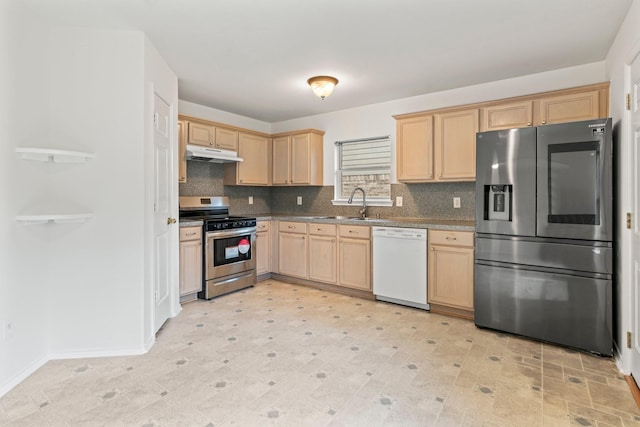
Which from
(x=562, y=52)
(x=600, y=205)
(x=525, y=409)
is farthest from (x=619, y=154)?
(x=525, y=409)

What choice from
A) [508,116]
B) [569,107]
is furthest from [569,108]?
[508,116]

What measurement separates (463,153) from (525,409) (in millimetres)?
2474

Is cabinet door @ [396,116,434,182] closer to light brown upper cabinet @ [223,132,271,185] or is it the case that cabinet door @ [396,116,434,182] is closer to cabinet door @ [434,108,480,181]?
cabinet door @ [434,108,480,181]

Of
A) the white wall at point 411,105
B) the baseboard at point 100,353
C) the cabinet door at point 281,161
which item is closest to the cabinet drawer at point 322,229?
the white wall at point 411,105

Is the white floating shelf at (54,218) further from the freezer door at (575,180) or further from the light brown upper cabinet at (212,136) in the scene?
the freezer door at (575,180)

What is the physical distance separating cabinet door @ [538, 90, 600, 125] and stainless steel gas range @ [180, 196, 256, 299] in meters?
3.46

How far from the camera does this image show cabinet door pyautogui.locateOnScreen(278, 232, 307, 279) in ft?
15.3

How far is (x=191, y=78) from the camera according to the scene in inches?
143

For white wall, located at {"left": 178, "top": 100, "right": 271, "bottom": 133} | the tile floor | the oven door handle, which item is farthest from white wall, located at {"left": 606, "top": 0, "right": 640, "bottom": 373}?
white wall, located at {"left": 178, "top": 100, "right": 271, "bottom": 133}

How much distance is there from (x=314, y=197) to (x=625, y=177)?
3677 mm

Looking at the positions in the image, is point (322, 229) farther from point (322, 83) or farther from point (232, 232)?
point (322, 83)

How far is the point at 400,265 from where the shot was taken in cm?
378

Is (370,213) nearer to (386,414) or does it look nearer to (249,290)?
(249,290)

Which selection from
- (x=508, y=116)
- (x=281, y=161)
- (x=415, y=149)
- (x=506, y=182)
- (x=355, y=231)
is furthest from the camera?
(x=281, y=161)
